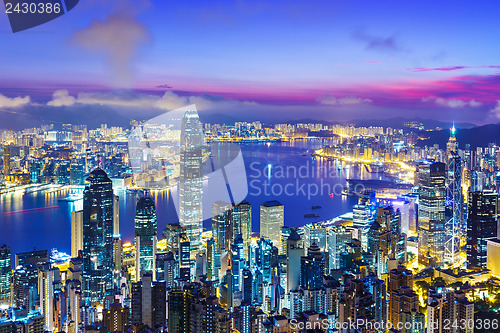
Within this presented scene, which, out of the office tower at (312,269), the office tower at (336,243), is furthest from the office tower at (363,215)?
the office tower at (312,269)

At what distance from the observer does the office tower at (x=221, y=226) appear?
6.11 m

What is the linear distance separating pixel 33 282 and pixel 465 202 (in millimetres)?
5994

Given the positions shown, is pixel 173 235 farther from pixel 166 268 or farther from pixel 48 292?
pixel 48 292

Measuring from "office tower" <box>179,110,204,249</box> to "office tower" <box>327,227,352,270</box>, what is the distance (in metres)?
1.78

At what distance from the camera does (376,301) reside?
3.76 metres

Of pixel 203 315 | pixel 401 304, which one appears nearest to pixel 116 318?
pixel 203 315

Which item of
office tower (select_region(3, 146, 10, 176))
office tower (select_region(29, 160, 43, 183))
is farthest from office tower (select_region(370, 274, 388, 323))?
office tower (select_region(29, 160, 43, 183))

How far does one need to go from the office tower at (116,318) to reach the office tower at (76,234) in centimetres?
214

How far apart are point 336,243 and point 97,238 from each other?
2933mm

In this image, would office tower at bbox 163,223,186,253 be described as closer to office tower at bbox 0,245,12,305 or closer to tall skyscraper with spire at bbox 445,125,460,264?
office tower at bbox 0,245,12,305

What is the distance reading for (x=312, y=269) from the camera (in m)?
4.89

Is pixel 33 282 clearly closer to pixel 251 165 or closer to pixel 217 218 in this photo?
pixel 217 218

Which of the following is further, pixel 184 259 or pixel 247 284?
pixel 184 259

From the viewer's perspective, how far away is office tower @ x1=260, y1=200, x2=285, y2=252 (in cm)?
670
